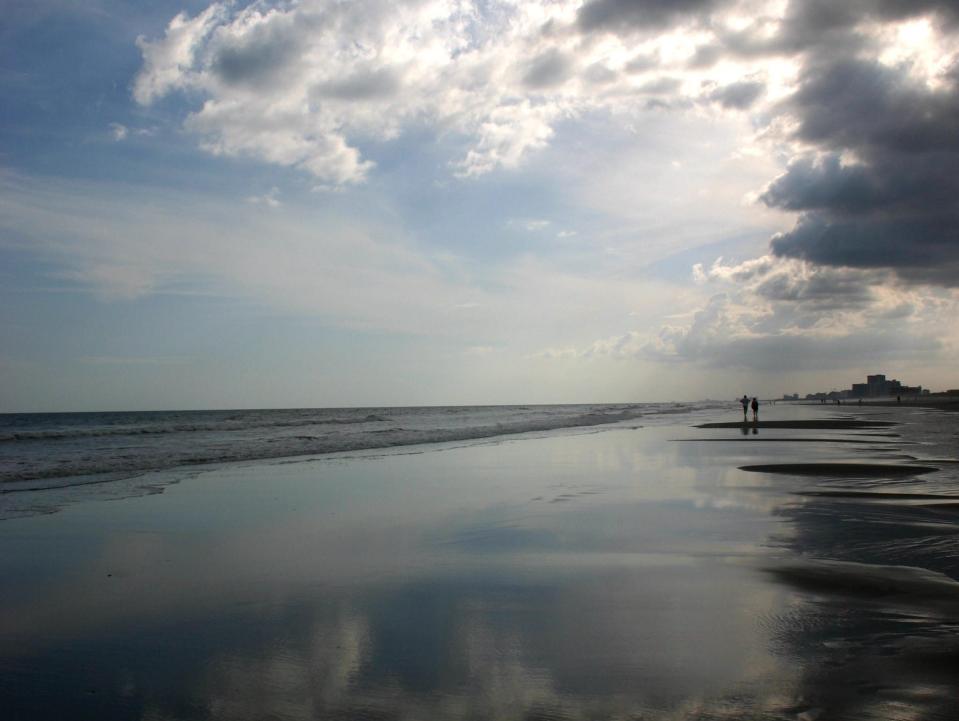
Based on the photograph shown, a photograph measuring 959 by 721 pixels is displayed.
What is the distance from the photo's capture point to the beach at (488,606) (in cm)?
473

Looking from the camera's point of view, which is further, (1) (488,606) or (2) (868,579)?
(2) (868,579)

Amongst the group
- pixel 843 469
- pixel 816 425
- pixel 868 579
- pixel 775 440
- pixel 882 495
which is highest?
pixel 868 579

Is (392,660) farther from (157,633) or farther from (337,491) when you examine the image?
(337,491)

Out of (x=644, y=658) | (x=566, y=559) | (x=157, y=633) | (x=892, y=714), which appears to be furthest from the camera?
(x=566, y=559)

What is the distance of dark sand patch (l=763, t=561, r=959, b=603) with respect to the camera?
6961mm

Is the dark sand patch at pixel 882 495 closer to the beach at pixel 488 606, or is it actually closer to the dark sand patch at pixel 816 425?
the beach at pixel 488 606

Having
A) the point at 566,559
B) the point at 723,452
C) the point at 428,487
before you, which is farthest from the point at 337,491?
the point at 723,452

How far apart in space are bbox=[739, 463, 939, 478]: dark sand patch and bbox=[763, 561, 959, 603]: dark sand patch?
10758mm

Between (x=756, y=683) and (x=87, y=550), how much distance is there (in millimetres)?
9252

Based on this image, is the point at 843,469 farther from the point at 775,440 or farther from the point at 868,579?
the point at 775,440

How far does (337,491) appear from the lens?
1600 cm

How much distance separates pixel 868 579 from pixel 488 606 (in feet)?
14.0

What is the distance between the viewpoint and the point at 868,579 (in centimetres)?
749

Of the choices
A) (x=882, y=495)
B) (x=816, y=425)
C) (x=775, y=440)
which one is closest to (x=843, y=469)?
(x=882, y=495)
